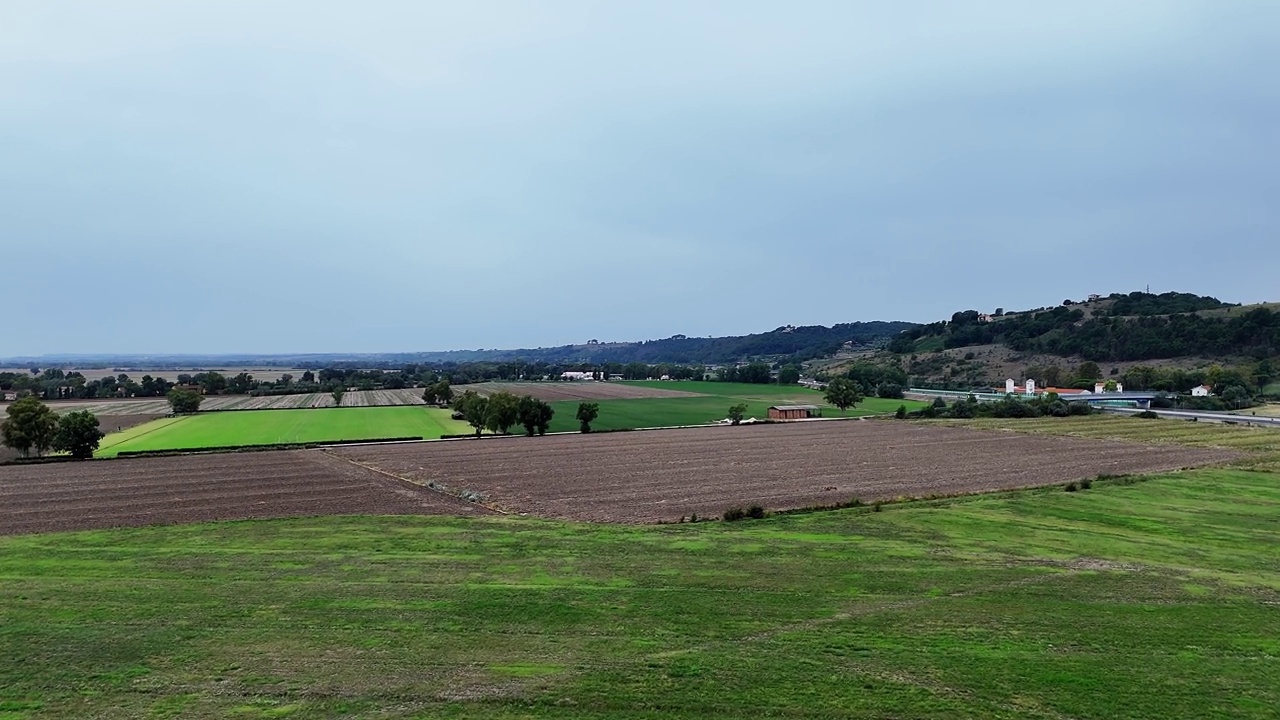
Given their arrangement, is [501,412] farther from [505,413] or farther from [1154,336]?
[1154,336]

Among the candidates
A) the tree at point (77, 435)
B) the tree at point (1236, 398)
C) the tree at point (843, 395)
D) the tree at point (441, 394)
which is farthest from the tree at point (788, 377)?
the tree at point (77, 435)

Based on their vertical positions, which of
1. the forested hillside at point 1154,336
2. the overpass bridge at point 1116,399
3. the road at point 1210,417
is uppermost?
the forested hillside at point 1154,336

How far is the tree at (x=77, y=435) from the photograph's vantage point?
→ 60.7 m

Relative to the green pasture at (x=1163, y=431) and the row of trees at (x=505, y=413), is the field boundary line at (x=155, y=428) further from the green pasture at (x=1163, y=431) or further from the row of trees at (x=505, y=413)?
the green pasture at (x=1163, y=431)

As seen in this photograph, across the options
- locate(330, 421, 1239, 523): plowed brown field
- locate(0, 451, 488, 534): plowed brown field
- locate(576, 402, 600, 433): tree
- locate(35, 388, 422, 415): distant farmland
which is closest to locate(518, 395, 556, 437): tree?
locate(330, 421, 1239, 523): plowed brown field

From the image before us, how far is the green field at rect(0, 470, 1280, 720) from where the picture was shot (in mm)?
13789

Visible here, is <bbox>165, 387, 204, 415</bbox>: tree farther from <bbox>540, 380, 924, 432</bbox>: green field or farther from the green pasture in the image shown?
the green pasture

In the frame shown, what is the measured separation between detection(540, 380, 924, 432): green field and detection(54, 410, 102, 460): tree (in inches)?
1841

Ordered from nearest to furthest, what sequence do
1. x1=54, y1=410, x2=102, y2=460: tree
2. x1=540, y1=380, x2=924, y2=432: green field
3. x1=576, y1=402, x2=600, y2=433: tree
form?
1. x1=54, y1=410, x2=102, y2=460: tree
2. x1=576, y1=402, x2=600, y2=433: tree
3. x1=540, y1=380, x2=924, y2=432: green field

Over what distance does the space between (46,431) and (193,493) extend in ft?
96.9

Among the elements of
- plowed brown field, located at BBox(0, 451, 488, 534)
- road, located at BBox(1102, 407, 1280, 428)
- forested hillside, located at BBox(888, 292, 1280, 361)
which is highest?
forested hillside, located at BBox(888, 292, 1280, 361)

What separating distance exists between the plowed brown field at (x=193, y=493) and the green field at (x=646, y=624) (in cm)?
593

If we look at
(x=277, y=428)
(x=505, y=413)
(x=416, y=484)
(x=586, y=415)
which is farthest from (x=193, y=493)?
(x=586, y=415)

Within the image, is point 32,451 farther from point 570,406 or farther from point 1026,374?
point 1026,374
